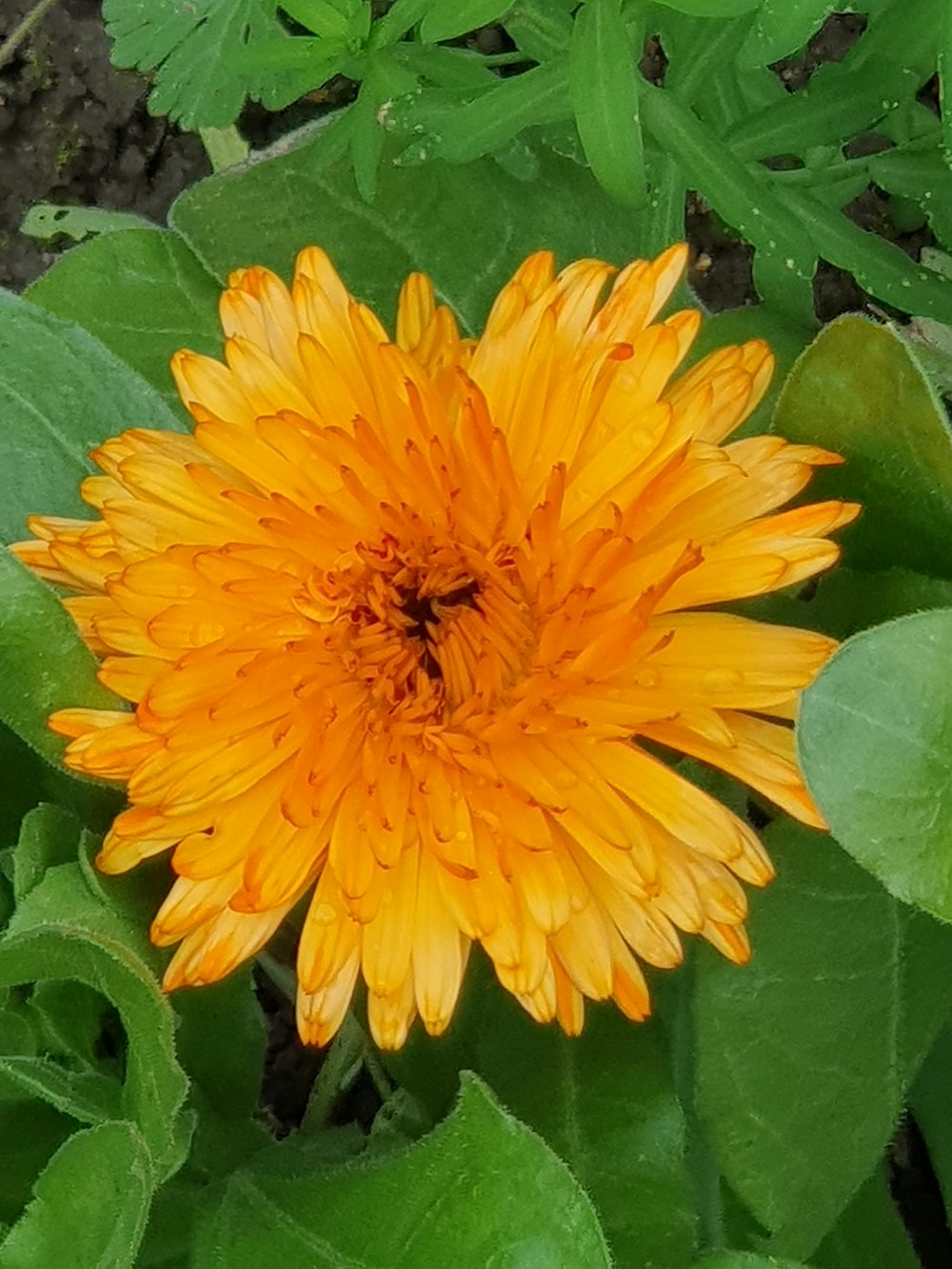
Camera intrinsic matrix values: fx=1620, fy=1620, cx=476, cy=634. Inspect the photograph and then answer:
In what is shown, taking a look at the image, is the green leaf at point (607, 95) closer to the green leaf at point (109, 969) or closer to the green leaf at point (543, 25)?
the green leaf at point (543, 25)

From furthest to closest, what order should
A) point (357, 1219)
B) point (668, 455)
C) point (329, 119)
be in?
1. point (329, 119)
2. point (357, 1219)
3. point (668, 455)

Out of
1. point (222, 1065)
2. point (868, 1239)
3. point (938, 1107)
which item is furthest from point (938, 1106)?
point (222, 1065)

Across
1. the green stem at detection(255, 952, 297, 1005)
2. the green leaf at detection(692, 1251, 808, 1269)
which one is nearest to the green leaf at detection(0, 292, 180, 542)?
the green stem at detection(255, 952, 297, 1005)

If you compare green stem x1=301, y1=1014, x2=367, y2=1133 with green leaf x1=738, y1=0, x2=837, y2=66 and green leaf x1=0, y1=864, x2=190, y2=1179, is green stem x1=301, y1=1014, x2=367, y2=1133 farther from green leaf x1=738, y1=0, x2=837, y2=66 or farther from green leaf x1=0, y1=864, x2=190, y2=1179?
green leaf x1=738, y1=0, x2=837, y2=66

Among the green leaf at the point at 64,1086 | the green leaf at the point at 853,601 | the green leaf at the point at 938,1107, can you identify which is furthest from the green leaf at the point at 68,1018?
the green leaf at the point at 938,1107

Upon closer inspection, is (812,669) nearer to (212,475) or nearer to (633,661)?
(633,661)

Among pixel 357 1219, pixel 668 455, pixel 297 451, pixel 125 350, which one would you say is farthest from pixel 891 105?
pixel 357 1219
